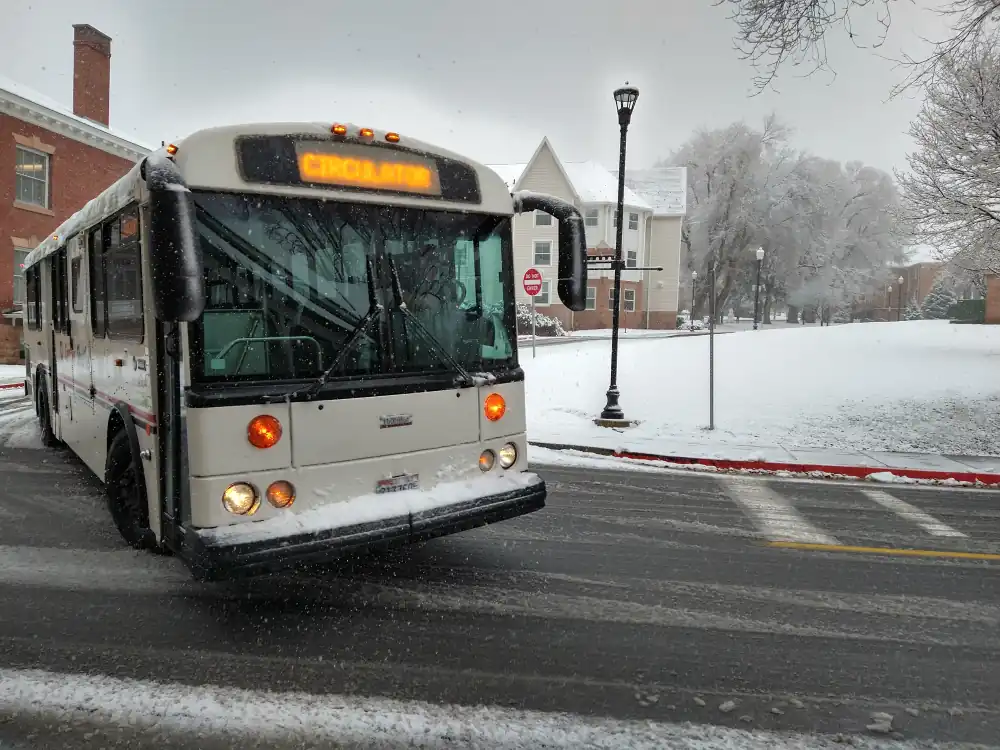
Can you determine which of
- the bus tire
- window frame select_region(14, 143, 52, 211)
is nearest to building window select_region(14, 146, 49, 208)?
window frame select_region(14, 143, 52, 211)

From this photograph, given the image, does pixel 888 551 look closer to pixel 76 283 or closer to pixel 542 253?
pixel 76 283

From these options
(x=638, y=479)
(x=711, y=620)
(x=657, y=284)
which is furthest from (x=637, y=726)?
(x=657, y=284)

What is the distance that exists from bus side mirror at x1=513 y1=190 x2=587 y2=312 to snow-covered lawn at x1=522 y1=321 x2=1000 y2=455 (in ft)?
19.0

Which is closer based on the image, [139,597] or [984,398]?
[139,597]

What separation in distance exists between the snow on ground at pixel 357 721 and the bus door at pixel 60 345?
4496mm

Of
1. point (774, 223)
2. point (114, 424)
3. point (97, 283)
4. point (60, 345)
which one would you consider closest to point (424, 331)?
point (114, 424)

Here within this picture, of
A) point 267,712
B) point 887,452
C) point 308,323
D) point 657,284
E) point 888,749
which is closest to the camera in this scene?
point 888,749

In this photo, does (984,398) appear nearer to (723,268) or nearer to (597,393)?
(597,393)

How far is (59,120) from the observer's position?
24.2 meters

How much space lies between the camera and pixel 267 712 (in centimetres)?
341

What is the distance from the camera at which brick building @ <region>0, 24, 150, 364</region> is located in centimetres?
2295

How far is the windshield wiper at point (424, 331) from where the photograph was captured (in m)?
4.72

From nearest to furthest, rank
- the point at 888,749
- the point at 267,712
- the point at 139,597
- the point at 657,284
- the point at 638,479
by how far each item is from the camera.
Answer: the point at 888,749 → the point at 267,712 → the point at 139,597 → the point at 638,479 → the point at 657,284

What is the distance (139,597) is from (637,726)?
328cm
